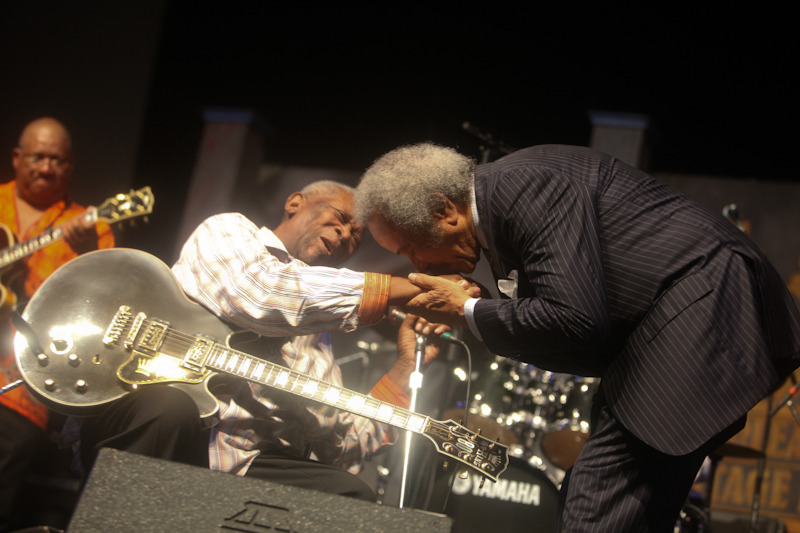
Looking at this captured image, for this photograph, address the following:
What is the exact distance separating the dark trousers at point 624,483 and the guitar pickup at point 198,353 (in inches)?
48.3

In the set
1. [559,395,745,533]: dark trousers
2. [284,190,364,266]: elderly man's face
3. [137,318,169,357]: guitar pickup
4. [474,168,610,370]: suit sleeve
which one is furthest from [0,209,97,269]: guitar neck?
[559,395,745,533]: dark trousers

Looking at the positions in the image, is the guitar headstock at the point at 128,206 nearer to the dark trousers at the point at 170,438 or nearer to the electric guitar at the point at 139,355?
the electric guitar at the point at 139,355

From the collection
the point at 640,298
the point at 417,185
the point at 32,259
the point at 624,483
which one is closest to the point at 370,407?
the point at 417,185

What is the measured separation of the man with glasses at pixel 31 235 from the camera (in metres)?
3.18

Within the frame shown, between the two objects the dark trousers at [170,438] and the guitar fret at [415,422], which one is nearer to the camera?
the dark trousers at [170,438]

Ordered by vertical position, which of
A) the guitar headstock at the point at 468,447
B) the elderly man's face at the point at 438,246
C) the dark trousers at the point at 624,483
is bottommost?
the guitar headstock at the point at 468,447

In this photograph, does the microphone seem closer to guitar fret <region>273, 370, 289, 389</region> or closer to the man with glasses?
guitar fret <region>273, 370, 289, 389</region>

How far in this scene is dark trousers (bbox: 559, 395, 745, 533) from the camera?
5.70 feet

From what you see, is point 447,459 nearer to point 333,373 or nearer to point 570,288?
point 333,373

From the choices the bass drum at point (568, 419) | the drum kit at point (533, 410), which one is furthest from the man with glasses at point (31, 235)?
the bass drum at point (568, 419)

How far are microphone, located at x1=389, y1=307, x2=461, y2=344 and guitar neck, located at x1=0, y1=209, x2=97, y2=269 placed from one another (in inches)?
71.0

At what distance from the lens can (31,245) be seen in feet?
11.6

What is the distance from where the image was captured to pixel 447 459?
88.6 inches

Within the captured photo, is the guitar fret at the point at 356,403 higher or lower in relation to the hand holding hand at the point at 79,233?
higher
